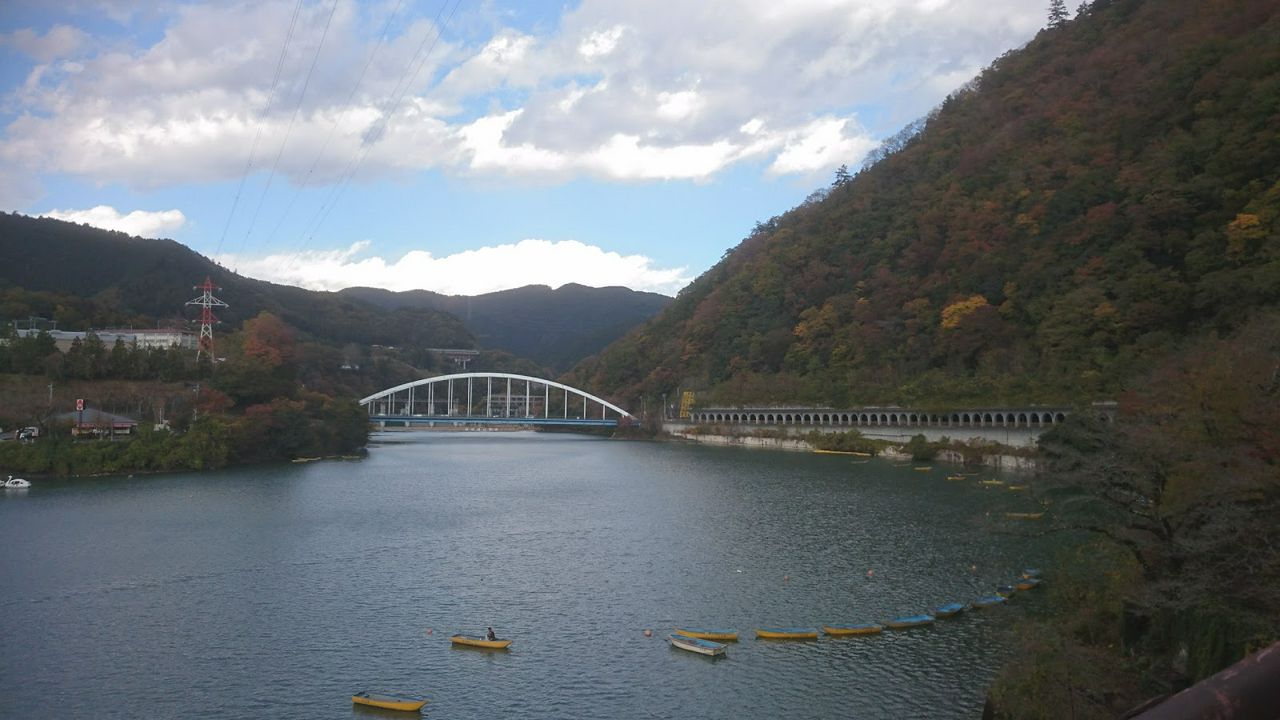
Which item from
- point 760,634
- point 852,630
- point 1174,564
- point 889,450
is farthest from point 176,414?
point 1174,564

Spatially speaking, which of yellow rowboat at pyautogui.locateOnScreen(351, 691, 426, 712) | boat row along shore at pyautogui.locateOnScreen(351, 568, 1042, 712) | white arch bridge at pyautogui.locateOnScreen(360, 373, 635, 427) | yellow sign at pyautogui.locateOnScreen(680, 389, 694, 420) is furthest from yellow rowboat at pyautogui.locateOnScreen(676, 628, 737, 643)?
yellow sign at pyautogui.locateOnScreen(680, 389, 694, 420)

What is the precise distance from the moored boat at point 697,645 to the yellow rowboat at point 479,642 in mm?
2302

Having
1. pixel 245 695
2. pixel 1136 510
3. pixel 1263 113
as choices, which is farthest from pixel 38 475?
pixel 1263 113

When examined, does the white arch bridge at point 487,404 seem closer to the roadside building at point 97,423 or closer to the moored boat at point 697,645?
the roadside building at point 97,423

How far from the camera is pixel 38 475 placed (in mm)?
28844

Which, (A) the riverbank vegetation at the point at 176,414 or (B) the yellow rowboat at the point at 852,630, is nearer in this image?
(B) the yellow rowboat at the point at 852,630

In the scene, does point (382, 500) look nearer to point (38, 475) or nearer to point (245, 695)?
point (38, 475)

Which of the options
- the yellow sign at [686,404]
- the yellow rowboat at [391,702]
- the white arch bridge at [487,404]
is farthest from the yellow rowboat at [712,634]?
the yellow sign at [686,404]

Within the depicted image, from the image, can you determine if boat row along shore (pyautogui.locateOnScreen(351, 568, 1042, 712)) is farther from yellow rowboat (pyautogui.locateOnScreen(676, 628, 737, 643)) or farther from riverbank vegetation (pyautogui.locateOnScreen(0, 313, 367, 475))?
riverbank vegetation (pyautogui.locateOnScreen(0, 313, 367, 475))

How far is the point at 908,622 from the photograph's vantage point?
1238 centimetres

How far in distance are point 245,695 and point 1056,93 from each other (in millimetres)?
52411

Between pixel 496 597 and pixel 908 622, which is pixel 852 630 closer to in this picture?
pixel 908 622

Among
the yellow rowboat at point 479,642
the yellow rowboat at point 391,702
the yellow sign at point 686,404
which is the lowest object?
the yellow rowboat at point 391,702

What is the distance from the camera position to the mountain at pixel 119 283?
54.8 m
